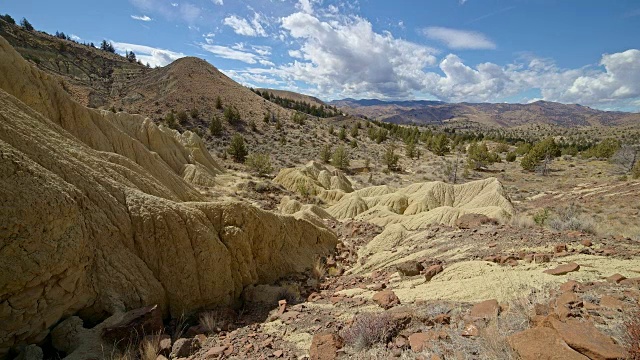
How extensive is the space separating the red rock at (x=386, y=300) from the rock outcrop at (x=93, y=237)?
4.58m

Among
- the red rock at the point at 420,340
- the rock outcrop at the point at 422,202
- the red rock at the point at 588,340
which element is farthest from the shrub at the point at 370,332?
the rock outcrop at the point at 422,202

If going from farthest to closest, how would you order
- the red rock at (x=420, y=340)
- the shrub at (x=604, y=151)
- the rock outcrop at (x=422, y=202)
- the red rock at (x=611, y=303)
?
the shrub at (x=604, y=151) < the rock outcrop at (x=422, y=202) < the red rock at (x=420, y=340) < the red rock at (x=611, y=303)

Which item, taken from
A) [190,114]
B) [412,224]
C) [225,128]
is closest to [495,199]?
[412,224]

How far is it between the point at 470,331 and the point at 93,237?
7.66 meters

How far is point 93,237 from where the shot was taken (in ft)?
23.3

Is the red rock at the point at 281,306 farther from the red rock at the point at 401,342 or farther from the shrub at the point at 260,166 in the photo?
the shrub at the point at 260,166

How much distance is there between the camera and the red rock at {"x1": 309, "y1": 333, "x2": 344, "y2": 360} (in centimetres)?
492

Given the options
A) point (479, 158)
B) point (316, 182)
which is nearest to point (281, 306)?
point (316, 182)

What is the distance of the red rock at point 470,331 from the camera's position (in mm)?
4394

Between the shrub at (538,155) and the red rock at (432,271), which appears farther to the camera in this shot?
the shrub at (538,155)

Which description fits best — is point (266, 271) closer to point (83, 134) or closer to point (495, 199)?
point (83, 134)

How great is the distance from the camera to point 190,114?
230 ft

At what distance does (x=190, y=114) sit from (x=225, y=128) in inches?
371

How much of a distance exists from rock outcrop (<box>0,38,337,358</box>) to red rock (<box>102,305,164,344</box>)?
51cm
